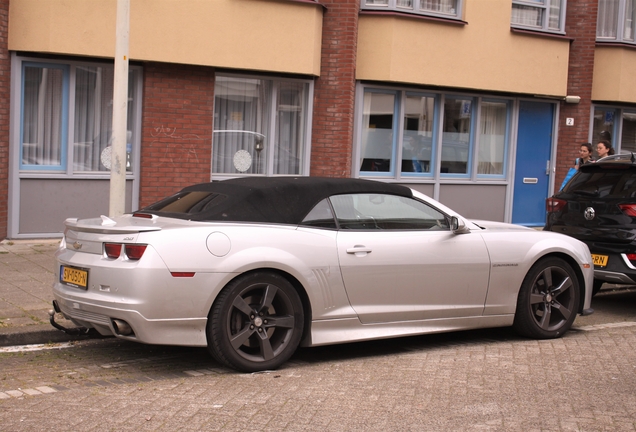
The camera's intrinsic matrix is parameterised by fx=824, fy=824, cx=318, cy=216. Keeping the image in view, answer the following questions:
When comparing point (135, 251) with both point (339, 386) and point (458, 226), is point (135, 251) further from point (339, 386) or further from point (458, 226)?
point (458, 226)

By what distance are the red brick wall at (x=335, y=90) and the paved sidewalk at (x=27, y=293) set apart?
4.73 meters

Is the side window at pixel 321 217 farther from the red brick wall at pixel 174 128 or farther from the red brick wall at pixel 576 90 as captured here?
the red brick wall at pixel 576 90

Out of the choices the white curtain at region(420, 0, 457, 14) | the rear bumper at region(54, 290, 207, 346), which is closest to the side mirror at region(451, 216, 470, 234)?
the rear bumper at region(54, 290, 207, 346)

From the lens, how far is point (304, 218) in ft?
21.4

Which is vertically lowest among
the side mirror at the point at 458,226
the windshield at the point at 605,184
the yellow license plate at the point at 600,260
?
the yellow license plate at the point at 600,260

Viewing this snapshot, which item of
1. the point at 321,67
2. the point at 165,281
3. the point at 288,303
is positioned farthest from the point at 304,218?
the point at 321,67

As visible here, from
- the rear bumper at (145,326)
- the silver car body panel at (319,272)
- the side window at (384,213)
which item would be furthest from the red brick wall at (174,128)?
the rear bumper at (145,326)

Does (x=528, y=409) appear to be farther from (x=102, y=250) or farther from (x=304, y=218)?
(x=102, y=250)

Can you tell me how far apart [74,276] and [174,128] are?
6947 mm

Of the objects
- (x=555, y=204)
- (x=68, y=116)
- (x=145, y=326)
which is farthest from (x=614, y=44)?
(x=145, y=326)

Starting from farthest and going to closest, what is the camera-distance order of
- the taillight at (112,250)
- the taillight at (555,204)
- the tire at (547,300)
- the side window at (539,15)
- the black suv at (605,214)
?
the side window at (539,15) → the taillight at (555,204) → the black suv at (605,214) → the tire at (547,300) → the taillight at (112,250)

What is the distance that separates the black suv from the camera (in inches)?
348

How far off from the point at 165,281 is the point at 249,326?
0.73m

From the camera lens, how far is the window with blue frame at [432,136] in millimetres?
14930
